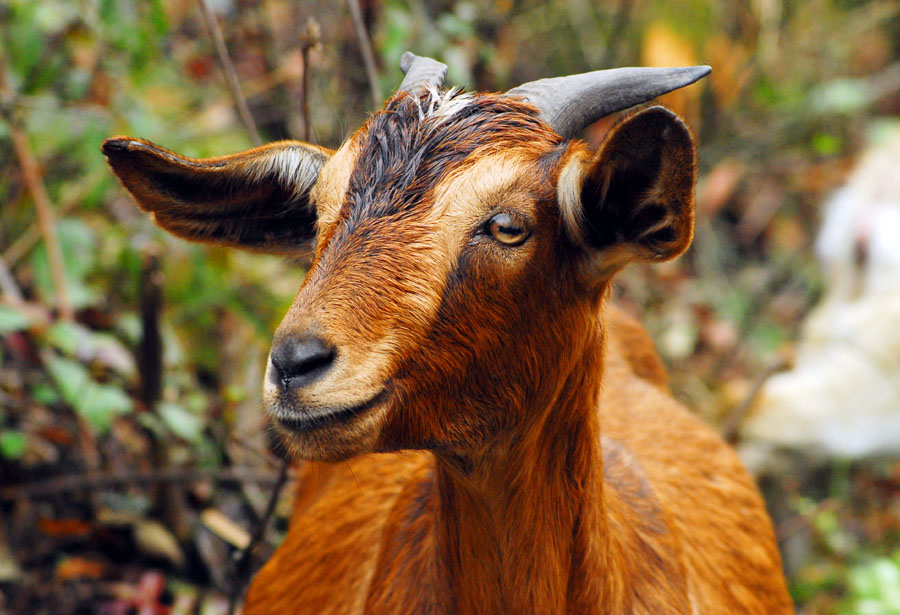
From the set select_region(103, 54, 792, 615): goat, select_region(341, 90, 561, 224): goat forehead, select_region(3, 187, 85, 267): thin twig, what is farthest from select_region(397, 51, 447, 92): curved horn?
select_region(3, 187, 85, 267): thin twig

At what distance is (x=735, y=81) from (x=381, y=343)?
7.39 meters

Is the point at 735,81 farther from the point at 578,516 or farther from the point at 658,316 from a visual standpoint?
the point at 578,516

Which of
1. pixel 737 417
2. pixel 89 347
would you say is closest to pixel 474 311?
pixel 89 347

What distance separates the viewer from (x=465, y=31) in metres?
5.16

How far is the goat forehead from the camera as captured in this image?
236 centimetres

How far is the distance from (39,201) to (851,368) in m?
5.52

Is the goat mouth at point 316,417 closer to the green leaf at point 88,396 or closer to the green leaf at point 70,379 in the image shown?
the green leaf at point 88,396

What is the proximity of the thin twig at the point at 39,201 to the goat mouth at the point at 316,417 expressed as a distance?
8.82ft

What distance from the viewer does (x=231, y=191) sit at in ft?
9.01

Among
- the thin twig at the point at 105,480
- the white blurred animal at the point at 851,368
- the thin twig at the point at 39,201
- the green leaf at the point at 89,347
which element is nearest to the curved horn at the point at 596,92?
the green leaf at the point at 89,347

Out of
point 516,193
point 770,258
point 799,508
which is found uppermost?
point 516,193

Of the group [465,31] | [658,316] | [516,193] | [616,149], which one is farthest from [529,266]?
[658,316]

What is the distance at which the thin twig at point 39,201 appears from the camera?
14.7ft

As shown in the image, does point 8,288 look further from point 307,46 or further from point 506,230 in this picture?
point 506,230
